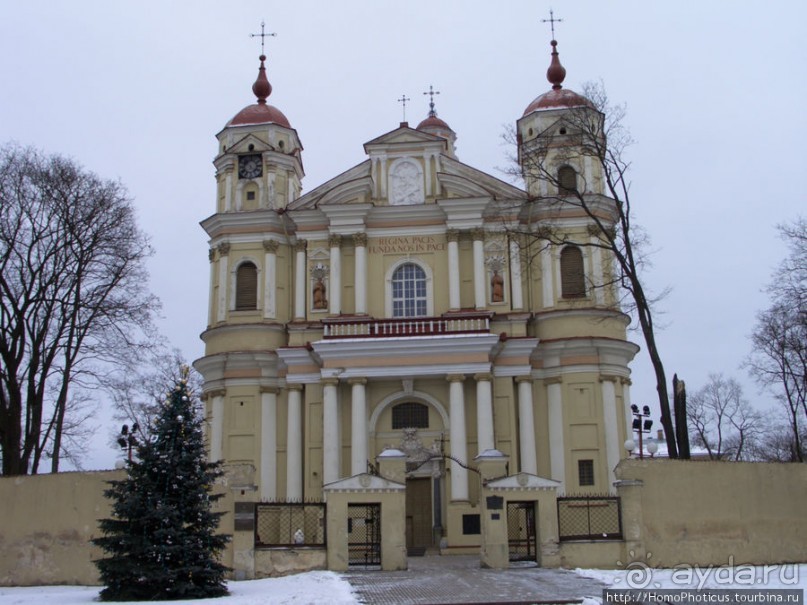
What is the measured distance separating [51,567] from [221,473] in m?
5.20

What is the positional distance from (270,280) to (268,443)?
5.64 meters

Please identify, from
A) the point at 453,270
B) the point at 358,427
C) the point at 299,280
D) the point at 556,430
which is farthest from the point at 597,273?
the point at 299,280

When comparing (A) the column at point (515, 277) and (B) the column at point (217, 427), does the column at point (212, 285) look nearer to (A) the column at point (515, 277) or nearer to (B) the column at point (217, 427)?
(B) the column at point (217, 427)

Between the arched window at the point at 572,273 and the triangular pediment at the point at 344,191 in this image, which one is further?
the triangular pediment at the point at 344,191

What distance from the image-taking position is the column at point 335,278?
3138 centimetres

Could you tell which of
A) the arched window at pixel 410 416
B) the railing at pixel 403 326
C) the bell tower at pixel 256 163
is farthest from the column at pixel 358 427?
the bell tower at pixel 256 163

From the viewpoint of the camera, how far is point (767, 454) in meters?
62.8

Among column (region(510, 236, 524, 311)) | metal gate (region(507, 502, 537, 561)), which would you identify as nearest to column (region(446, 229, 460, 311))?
column (region(510, 236, 524, 311))

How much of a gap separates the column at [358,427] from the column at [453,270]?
4111 millimetres

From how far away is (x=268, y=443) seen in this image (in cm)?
3091

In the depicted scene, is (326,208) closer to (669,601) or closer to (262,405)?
(262,405)

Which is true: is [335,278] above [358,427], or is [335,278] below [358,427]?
above

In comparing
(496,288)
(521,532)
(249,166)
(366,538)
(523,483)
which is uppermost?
(249,166)

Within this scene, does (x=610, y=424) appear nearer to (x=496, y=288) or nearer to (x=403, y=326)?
(x=496, y=288)
